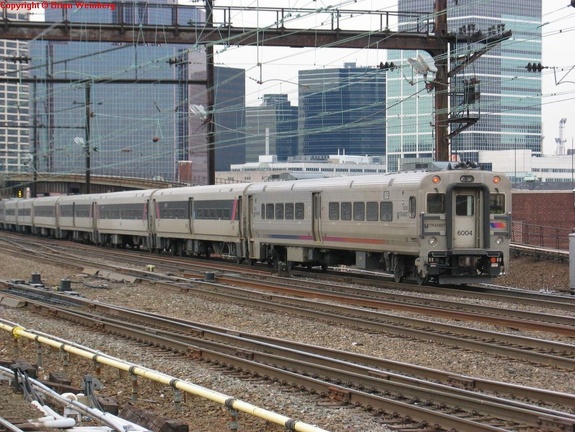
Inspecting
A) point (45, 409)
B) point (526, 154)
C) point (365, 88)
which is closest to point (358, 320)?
point (45, 409)

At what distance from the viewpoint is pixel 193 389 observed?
942cm

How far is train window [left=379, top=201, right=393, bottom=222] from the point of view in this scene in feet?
74.7

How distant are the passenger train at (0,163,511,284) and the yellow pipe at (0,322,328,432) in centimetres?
1091

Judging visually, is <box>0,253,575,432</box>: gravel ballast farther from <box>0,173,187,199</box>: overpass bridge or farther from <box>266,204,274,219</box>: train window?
<box>0,173,187,199</box>: overpass bridge

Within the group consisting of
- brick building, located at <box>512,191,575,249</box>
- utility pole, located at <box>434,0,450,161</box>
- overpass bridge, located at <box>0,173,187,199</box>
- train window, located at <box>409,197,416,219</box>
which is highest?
utility pole, located at <box>434,0,450,161</box>

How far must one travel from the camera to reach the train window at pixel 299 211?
87.7 feet

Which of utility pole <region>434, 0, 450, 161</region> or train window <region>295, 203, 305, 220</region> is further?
utility pole <region>434, 0, 450, 161</region>

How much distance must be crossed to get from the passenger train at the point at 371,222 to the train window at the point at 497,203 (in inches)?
0.9

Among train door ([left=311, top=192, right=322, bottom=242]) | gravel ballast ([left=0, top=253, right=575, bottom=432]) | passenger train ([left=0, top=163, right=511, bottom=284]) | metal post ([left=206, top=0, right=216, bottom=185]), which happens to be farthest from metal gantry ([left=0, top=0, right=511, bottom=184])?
gravel ballast ([left=0, top=253, right=575, bottom=432])

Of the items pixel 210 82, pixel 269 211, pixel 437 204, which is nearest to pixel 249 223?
pixel 269 211

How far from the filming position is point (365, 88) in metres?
190

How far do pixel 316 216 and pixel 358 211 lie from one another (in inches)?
83.9

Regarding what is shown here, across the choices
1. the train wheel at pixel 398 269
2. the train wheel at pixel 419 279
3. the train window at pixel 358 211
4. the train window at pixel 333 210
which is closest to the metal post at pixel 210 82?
the train window at pixel 333 210

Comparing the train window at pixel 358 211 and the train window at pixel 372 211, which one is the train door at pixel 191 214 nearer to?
the train window at pixel 358 211
